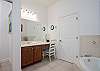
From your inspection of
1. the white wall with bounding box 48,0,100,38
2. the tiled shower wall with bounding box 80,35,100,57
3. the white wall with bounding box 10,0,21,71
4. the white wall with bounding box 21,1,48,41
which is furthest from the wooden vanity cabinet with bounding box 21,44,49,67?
the white wall with bounding box 48,0,100,38

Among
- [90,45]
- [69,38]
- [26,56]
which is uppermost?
[69,38]

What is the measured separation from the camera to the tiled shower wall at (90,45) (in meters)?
2.78

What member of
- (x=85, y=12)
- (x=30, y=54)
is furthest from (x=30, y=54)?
(x=85, y=12)

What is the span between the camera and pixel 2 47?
2.07 m

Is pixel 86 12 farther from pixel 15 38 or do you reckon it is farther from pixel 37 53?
pixel 15 38

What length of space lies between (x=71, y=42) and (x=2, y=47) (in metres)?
2.48

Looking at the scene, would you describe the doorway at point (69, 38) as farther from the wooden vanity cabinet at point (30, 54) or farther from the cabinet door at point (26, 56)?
the cabinet door at point (26, 56)

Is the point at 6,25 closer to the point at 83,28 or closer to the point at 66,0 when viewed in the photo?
the point at 83,28

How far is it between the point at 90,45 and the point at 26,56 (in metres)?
2.15

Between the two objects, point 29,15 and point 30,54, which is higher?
point 29,15

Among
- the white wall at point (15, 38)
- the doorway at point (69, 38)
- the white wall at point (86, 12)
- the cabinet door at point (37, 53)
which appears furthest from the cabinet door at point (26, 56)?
the white wall at point (86, 12)

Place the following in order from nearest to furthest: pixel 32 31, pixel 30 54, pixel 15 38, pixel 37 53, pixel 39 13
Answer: pixel 15 38 < pixel 30 54 < pixel 37 53 < pixel 32 31 < pixel 39 13

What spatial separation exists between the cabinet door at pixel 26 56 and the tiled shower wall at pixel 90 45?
71.2 inches

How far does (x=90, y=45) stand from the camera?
9.58 ft
